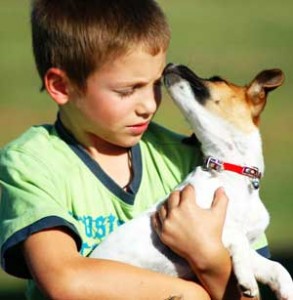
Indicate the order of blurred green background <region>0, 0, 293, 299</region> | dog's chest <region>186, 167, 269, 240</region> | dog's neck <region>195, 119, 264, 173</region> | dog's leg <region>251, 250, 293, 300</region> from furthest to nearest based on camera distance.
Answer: blurred green background <region>0, 0, 293, 299</region> < dog's neck <region>195, 119, 264, 173</region> < dog's chest <region>186, 167, 269, 240</region> < dog's leg <region>251, 250, 293, 300</region>

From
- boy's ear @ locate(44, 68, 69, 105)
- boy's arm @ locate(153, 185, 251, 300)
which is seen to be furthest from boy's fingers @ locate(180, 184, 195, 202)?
boy's ear @ locate(44, 68, 69, 105)

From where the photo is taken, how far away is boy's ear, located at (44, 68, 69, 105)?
407 centimetres

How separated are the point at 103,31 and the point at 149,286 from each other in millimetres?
760

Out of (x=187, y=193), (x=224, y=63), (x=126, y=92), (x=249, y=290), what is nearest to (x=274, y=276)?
(x=249, y=290)

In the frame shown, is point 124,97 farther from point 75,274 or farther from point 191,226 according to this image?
point 75,274

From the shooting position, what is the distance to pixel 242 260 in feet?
12.7

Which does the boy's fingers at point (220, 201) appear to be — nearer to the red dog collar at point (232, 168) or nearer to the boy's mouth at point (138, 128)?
the red dog collar at point (232, 168)

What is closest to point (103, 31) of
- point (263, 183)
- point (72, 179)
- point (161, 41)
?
point (161, 41)

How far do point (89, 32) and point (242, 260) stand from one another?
31.5 inches

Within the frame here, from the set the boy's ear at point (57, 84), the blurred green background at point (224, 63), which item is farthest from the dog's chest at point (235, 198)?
the blurred green background at point (224, 63)

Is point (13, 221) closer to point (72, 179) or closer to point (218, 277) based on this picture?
point (72, 179)

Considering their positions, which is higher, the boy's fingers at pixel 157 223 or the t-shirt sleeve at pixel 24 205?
the t-shirt sleeve at pixel 24 205

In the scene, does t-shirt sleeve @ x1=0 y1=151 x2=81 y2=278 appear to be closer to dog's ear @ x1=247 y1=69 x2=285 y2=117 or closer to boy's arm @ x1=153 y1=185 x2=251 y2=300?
boy's arm @ x1=153 y1=185 x2=251 y2=300

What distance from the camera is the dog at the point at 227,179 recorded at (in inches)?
155
